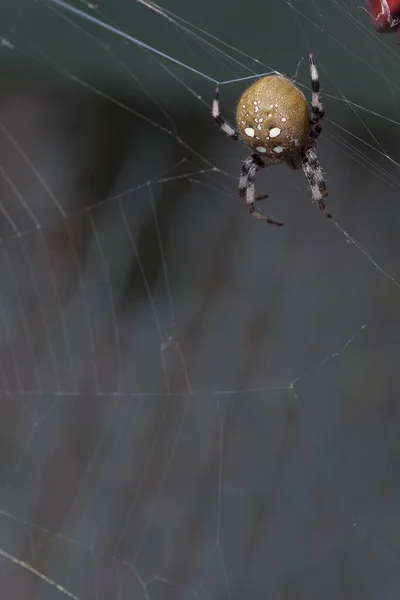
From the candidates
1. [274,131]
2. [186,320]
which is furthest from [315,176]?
[186,320]

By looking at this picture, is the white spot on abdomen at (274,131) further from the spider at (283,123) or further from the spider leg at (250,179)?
the spider leg at (250,179)

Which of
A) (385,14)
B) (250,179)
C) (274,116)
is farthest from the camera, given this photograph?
(250,179)

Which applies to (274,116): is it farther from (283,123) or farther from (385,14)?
(385,14)

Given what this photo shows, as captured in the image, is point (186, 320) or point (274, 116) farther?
point (186, 320)

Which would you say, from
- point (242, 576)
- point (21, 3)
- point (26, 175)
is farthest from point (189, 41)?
point (242, 576)

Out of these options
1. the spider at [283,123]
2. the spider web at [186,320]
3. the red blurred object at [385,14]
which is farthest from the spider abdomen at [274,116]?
the red blurred object at [385,14]

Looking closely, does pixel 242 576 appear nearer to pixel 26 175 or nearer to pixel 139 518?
pixel 139 518

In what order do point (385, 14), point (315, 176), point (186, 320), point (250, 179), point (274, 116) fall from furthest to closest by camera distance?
1. point (186, 320)
2. point (250, 179)
3. point (315, 176)
4. point (274, 116)
5. point (385, 14)
